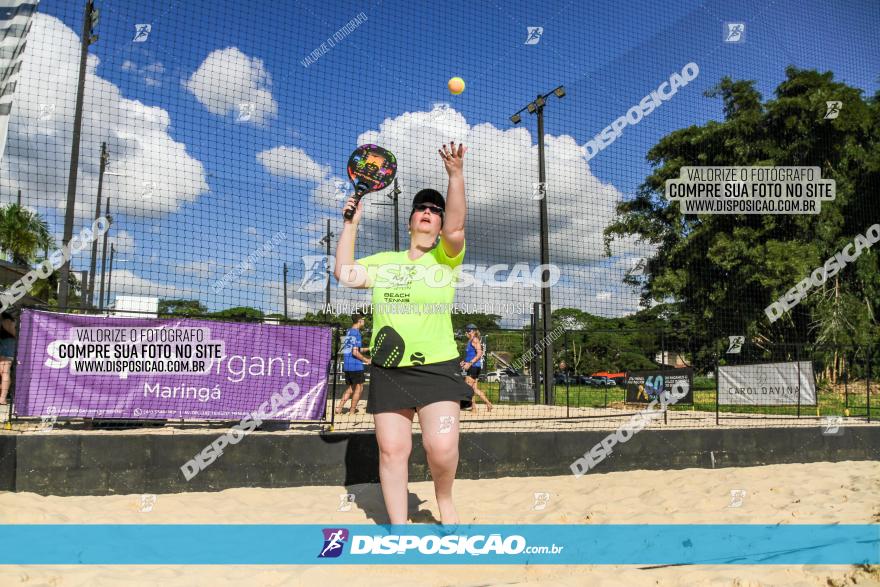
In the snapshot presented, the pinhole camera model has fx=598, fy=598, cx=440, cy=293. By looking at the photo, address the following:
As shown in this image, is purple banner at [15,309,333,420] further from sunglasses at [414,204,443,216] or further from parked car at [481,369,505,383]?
parked car at [481,369,505,383]

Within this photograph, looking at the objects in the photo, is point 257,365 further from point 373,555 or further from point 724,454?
point 724,454

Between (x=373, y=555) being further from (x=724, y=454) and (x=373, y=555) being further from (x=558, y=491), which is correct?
(x=724, y=454)

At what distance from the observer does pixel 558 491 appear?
15.8 ft

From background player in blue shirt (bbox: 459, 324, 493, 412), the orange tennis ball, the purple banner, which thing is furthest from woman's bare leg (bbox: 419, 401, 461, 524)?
background player in blue shirt (bbox: 459, 324, 493, 412)

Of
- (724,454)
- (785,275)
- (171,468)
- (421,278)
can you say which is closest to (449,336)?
(421,278)

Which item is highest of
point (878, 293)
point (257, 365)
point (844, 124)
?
point (844, 124)

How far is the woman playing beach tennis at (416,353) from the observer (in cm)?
308

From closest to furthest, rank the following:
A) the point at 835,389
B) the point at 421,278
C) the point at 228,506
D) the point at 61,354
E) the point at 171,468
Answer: the point at 421,278
the point at 228,506
the point at 171,468
the point at 61,354
the point at 835,389

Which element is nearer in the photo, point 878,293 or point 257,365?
point 257,365

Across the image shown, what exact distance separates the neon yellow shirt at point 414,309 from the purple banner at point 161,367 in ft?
10.8

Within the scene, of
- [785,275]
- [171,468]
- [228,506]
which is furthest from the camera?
[785,275]

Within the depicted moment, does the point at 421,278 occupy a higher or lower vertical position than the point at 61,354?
higher

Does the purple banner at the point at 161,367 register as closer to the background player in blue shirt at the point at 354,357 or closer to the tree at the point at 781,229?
the background player in blue shirt at the point at 354,357

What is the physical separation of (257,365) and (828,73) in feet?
77.4
